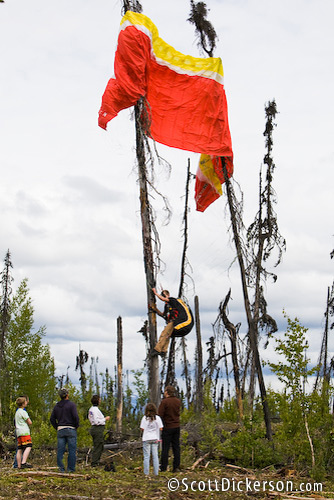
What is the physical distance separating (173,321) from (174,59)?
269 inches

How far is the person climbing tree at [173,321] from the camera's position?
44.5 feet

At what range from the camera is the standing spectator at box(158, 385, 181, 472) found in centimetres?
1333

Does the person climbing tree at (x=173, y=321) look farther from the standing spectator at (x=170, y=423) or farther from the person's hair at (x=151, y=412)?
the person's hair at (x=151, y=412)

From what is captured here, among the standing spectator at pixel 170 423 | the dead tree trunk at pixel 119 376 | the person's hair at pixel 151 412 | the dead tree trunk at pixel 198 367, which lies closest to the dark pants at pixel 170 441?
the standing spectator at pixel 170 423

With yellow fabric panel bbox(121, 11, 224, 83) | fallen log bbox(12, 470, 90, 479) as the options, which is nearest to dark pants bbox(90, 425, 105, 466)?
fallen log bbox(12, 470, 90, 479)

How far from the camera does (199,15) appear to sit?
20.2m

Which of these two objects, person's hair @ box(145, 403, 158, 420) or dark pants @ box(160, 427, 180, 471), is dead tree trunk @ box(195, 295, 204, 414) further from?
person's hair @ box(145, 403, 158, 420)

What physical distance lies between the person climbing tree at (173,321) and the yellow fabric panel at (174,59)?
19.7 ft

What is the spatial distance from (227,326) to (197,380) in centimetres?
867

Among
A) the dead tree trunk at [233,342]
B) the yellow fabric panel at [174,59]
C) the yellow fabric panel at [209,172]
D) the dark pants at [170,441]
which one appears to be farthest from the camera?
the dead tree trunk at [233,342]

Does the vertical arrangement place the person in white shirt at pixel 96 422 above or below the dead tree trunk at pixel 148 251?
below

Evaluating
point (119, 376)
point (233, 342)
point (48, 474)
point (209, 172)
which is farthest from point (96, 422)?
point (119, 376)

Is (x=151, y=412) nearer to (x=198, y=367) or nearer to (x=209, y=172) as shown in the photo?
(x=209, y=172)

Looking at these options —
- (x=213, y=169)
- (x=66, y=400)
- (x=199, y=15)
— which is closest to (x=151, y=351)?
(x=66, y=400)
